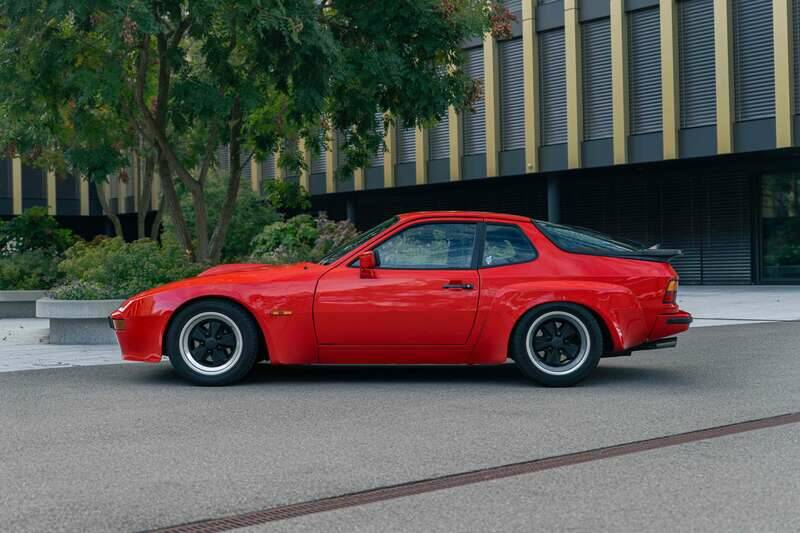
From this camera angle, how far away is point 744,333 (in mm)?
14094

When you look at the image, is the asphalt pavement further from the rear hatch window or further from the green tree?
the green tree

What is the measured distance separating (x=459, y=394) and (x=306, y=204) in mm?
11624

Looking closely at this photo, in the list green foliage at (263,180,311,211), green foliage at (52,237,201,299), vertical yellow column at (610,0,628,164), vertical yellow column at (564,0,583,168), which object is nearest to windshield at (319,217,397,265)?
green foliage at (52,237,201,299)

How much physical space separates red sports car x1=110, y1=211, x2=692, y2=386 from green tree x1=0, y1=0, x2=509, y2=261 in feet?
13.6

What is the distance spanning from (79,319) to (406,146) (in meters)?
22.7

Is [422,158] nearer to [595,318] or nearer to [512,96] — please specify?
[512,96]

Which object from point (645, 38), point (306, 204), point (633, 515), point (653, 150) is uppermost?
point (645, 38)

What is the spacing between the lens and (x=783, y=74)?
86.0 ft

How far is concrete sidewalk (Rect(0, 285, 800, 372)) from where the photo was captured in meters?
11.4

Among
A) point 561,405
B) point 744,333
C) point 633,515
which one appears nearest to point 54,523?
point 633,515

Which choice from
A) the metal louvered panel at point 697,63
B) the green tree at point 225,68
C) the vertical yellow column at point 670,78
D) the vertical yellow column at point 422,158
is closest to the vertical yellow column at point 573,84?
the vertical yellow column at point 670,78

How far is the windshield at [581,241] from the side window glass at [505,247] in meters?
0.21

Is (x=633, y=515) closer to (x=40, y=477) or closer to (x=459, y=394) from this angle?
(x=40, y=477)

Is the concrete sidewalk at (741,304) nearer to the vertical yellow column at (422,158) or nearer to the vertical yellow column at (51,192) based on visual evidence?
the vertical yellow column at (422,158)
